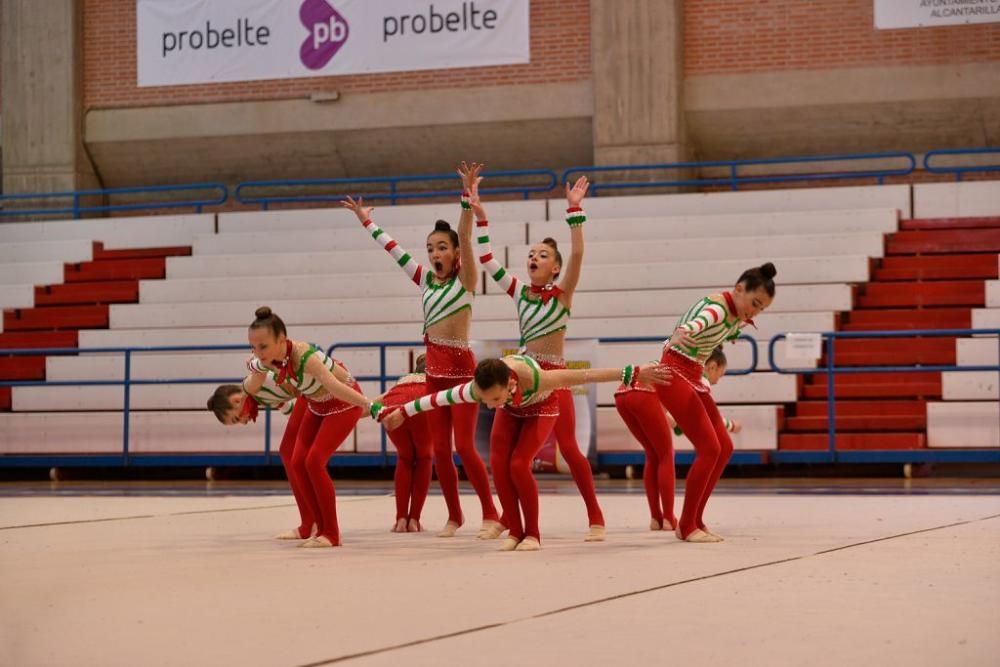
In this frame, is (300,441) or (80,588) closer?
(80,588)

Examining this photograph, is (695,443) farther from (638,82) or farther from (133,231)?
(133,231)

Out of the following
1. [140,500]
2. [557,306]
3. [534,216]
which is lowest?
[140,500]

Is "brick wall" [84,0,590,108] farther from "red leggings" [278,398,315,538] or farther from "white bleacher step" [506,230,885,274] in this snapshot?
"red leggings" [278,398,315,538]

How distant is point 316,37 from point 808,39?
20.6ft

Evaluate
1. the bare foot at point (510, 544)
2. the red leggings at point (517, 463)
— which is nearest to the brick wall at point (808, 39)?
the red leggings at point (517, 463)

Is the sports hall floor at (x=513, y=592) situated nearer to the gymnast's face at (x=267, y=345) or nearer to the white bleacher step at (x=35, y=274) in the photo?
the gymnast's face at (x=267, y=345)

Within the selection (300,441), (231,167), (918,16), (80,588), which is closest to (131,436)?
(231,167)

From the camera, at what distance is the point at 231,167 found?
1898cm

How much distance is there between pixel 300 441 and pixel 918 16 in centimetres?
1198

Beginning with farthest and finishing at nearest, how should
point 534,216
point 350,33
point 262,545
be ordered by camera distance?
point 350,33 < point 534,216 < point 262,545

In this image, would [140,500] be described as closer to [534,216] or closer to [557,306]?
[557,306]

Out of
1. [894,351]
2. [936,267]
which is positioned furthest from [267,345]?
[936,267]

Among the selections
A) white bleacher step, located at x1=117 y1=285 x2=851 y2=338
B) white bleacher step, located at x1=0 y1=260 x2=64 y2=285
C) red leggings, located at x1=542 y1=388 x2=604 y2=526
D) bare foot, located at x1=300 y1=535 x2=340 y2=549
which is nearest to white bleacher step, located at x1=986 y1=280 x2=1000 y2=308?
white bleacher step, located at x1=117 y1=285 x2=851 y2=338

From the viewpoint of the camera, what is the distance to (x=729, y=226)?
48.1 feet
